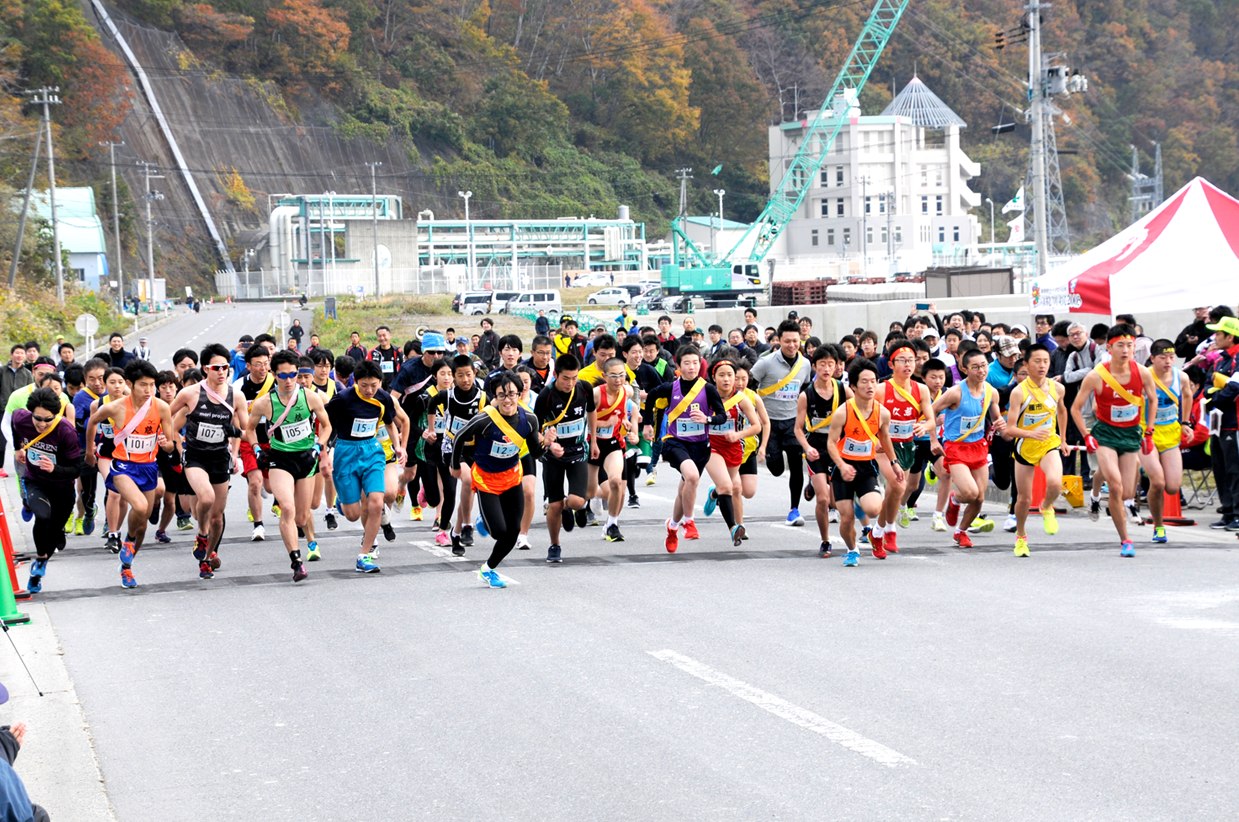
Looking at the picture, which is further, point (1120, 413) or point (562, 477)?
point (562, 477)

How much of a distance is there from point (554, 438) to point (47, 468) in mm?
4122

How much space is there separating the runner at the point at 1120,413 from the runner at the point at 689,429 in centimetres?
305

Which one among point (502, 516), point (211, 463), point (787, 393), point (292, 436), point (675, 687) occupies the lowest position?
point (675, 687)

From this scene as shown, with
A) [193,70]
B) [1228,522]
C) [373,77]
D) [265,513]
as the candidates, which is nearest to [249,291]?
[193,70]

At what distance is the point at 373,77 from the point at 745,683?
111576 millimetres

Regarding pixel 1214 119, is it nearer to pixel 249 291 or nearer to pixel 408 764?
pixel 249 291

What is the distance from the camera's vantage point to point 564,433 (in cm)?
1155

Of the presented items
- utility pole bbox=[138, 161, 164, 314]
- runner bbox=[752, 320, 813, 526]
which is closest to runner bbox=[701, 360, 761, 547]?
runner bbox=[752, 320, 813, 526]

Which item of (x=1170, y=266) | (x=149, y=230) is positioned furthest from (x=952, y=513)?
(x=149, y=230)

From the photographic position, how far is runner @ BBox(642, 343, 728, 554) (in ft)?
38.2

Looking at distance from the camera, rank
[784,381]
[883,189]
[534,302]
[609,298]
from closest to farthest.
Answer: [784,381] → [534,302] → [609,298] → [883,189]

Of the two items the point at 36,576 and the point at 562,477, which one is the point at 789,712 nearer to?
the point at 562,477

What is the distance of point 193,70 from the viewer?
334ft

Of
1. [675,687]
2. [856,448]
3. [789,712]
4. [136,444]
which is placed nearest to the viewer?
[789,712]
